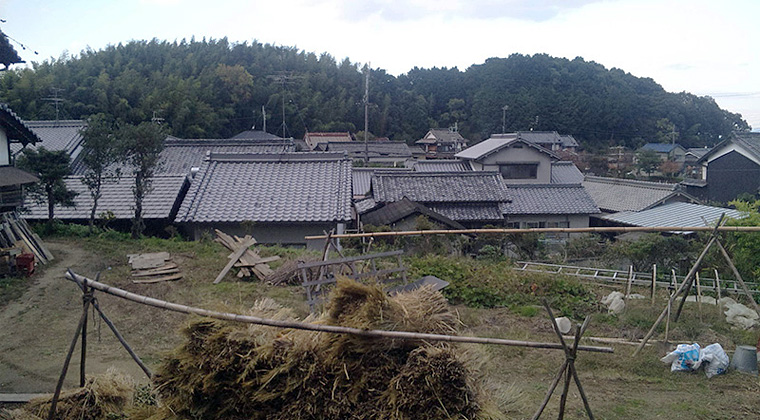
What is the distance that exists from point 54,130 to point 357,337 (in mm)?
21077

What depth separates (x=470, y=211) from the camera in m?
17.1

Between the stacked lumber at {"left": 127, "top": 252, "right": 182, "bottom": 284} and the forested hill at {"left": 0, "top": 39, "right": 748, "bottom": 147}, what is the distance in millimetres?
28870

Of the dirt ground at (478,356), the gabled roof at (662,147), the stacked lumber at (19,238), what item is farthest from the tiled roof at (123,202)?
the gabled roof at (662,147)

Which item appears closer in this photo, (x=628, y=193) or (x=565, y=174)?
(x=628, y=193)

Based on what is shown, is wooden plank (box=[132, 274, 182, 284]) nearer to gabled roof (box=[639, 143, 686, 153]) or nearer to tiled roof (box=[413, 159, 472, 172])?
tiled roof (box=[413, 159, 472, 172])

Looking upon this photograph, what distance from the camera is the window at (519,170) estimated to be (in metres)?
26.1

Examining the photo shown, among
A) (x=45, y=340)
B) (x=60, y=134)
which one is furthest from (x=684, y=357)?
(x=60, y=134)

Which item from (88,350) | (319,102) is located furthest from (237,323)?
(319,102)

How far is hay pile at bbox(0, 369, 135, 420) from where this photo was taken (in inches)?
147

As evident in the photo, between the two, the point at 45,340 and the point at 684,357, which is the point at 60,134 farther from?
the point at 684,357

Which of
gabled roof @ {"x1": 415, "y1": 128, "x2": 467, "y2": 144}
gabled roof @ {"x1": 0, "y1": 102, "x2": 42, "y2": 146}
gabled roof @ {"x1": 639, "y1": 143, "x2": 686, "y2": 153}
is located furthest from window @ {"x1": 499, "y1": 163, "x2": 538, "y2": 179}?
gabled roof @ {"x1": 639, "y1": 143, "x2": 686, "y2": 153}

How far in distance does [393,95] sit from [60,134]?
41.3 meters

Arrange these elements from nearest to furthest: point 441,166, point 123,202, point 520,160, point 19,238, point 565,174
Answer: point 19,238 < point 123,202 < point 520,160 < point 565,174 < point 441,166

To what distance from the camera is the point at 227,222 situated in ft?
38.6
